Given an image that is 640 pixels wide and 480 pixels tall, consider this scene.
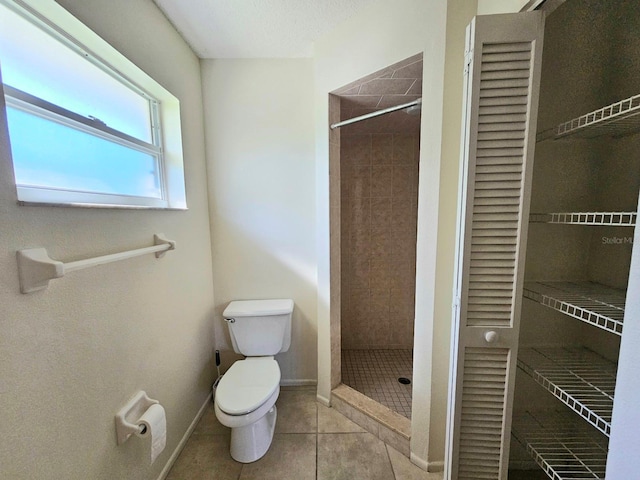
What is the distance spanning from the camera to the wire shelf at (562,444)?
98 cm

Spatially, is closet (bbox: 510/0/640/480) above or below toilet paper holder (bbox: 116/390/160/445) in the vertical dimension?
above

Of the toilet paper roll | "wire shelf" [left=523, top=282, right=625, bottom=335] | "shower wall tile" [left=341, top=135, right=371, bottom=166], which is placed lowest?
the toilet paper roll

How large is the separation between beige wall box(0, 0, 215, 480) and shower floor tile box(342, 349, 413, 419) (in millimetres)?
1241

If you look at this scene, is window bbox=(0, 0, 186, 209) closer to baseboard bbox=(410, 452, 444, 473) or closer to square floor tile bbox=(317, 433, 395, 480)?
square floor tile bbox=(317, 433, 395, 480)

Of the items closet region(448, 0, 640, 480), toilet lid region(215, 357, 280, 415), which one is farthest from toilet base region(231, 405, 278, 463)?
closet region(448, 0, 640, 480)

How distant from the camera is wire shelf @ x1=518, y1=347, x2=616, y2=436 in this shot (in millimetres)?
837

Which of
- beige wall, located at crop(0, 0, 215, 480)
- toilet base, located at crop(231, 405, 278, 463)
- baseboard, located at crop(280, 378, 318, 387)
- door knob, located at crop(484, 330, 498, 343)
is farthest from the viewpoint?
baseboard, located at crop(280, 378, 318, 387)

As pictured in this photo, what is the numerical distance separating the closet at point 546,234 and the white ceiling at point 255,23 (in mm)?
909

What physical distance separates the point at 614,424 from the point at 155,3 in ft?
7.95

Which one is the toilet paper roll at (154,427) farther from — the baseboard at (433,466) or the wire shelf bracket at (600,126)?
the wire shelf bracket at (600,126)

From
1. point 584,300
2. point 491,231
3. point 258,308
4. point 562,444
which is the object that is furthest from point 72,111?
point 562,444

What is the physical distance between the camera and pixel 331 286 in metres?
1.71

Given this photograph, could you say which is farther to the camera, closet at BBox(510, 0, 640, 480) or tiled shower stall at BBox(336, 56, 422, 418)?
tiled shower stall at BBox(336, 56, 422, 418)

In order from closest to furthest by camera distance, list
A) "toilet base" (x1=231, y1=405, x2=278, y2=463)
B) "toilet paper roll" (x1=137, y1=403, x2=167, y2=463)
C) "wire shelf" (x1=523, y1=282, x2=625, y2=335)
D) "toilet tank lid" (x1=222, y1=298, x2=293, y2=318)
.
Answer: "wire shelf" (x1=523, y1=282, x2=625, y2=335)
"toilet paper roll" (x1=137, y1=403, x2=167, y2=463)
"toilet base" (x1=231, y1=405, x2=278, y2=463)
"toilet tank lid" (x1=222, y1=298, x2=293, y2=318)
